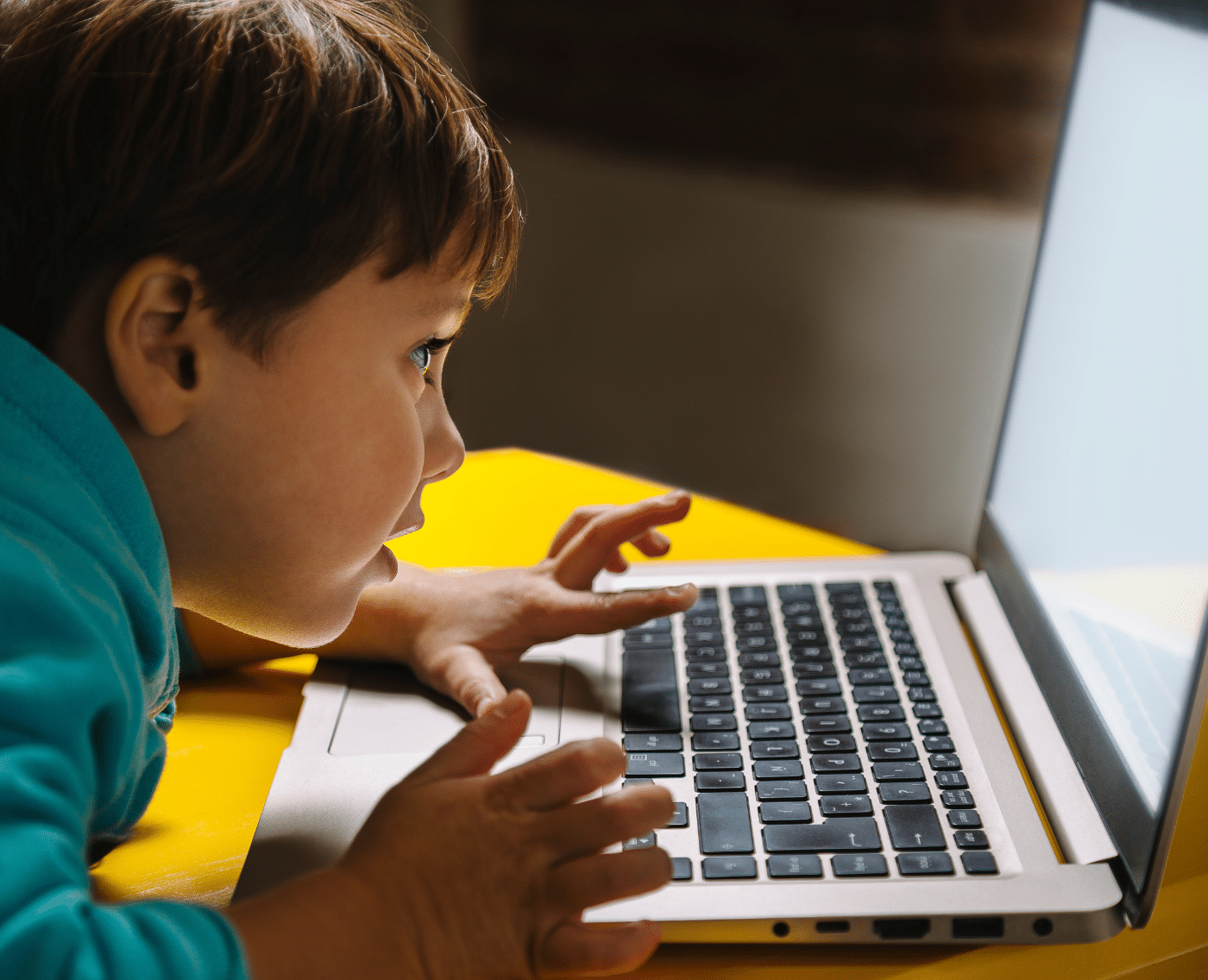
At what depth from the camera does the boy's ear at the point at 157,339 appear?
0.42 m

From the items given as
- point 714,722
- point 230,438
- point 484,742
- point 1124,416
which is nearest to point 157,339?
point 230,438

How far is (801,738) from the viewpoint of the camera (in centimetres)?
52

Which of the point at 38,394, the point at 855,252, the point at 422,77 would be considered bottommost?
the point at 855,252

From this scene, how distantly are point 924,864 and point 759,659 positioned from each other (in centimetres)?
18

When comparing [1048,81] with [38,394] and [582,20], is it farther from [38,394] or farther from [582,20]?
[38,394]

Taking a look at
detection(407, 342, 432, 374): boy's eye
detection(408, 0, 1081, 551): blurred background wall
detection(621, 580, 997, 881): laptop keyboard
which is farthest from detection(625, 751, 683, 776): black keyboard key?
detection(408, 0, 1081, 551): blurred background wall

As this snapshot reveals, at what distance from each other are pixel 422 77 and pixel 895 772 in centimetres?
38

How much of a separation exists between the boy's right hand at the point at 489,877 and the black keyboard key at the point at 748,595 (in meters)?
0.26

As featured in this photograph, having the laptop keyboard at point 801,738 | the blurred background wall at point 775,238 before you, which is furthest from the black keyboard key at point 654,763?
the blurred background wall at point 775,238

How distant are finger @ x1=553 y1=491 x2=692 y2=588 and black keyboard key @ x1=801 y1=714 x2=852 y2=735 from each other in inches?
7.2

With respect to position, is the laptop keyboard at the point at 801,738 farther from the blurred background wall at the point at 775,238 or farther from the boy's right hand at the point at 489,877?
the blurred background wall at the point at 775,238

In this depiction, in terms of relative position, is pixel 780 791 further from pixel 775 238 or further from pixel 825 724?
pixel 775 238

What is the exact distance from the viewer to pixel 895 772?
0.49 m

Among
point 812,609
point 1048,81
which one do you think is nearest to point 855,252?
point 1048,81
